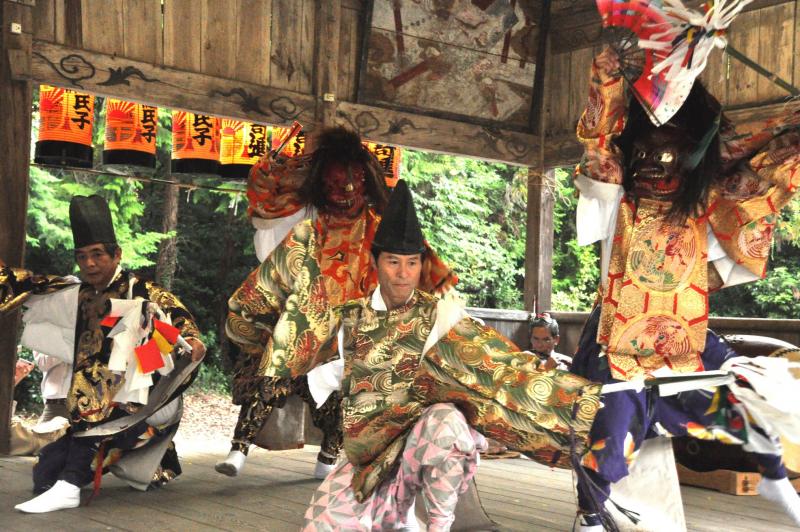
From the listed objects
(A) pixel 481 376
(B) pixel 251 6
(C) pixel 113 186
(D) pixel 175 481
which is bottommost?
(D) pixel 175 481

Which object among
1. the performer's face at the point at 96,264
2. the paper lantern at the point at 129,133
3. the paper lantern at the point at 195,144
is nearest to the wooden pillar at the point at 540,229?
the paper lantern at the point at 195,144

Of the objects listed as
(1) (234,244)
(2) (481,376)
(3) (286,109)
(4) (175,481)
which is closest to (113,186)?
(1) (234,244)

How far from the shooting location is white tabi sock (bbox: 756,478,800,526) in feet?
11.3

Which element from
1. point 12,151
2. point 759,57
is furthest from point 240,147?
point 759,57

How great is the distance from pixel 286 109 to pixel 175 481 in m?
2.35

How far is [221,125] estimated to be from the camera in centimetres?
652

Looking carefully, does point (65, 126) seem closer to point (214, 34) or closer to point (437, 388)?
point (214, 34)

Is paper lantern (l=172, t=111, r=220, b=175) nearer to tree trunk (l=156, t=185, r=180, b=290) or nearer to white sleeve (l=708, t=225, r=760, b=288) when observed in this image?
white sleeve (l=708, t=225, r=760, b=288)

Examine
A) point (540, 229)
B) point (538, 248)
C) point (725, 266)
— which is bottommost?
point (725, 266)

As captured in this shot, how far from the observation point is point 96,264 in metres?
4.26

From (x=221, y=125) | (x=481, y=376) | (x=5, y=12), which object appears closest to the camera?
(x=481, y=376)

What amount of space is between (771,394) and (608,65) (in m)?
1.31

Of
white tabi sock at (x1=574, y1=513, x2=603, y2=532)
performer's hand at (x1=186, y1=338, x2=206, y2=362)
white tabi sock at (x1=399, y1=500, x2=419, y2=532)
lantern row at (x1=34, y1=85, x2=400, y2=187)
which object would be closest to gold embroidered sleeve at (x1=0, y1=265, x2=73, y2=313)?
performer's hand at (x1=186, y1=338, x2=206, y2=362)

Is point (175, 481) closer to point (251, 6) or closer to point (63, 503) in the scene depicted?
point (63, 503)
